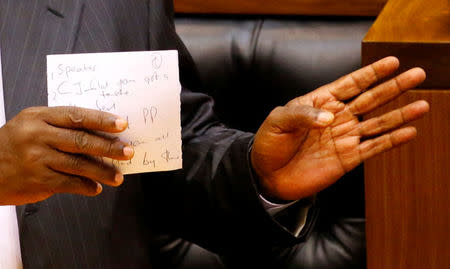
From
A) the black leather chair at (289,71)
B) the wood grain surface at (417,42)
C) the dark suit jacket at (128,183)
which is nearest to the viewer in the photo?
the wood grain surface at (417,42)

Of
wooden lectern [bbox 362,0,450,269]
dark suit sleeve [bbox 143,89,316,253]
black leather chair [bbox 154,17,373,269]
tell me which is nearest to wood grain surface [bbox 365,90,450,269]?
Result: wooden lectern [bbox 362,0,450,269]

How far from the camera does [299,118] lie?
68cm

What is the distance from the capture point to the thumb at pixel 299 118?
25.7 inches

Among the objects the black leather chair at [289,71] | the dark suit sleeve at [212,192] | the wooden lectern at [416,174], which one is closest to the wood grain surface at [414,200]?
the wooden lectern at [416,174]

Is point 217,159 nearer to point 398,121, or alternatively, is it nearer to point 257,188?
point 257,188

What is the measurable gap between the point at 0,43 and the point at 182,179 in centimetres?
31

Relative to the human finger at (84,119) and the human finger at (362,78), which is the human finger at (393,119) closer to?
the human finger at (362,78)

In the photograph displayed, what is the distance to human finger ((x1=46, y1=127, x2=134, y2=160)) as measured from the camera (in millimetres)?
603

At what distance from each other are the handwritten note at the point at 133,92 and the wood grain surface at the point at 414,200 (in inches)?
8.7

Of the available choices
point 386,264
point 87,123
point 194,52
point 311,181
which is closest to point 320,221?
point 194,52

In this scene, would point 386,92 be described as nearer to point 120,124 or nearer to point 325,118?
point 325,118

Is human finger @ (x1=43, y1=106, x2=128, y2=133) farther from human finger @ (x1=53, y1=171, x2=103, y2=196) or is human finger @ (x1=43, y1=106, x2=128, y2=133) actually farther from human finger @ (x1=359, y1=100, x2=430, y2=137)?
human finger @ (x1=359, y1=100, x2=430, y2=137)

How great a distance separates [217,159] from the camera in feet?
2.90

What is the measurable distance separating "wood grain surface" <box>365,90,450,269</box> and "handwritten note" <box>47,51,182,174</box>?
22 cm
